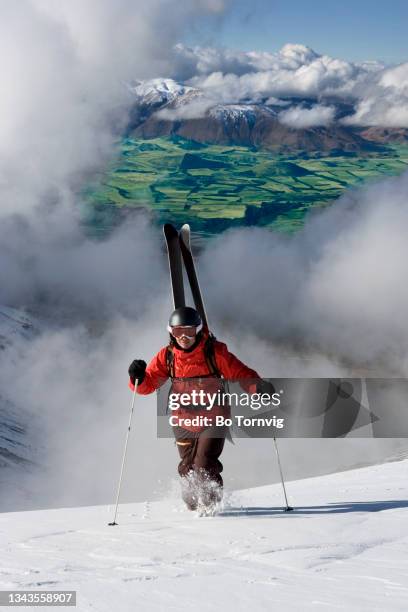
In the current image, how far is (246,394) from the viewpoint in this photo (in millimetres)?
11570

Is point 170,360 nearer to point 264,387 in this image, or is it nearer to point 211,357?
point 211,357

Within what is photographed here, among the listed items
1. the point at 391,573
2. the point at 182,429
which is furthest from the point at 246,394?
the point at 391,573

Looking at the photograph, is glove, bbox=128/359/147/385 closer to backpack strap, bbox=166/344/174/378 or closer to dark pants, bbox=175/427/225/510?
backpack strap, bbox=166/344/174/378

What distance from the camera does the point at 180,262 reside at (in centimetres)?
1595

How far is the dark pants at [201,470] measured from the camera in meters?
11.1

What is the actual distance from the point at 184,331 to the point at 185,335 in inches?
3.0

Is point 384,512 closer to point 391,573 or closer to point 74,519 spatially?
point 391,573

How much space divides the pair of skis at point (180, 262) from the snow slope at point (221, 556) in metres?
4.63

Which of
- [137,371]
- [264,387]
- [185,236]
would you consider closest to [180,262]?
[185,236]

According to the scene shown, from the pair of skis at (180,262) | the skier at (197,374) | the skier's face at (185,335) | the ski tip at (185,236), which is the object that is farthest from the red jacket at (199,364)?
the ski tip at (185,236)

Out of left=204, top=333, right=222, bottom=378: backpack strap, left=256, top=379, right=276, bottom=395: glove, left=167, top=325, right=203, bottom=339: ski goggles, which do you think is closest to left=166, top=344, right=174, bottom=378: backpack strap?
left=167, top=325, right=203, bottom=339: ski goggles

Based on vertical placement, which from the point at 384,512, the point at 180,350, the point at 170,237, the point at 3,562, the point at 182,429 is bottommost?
the point at 3,562

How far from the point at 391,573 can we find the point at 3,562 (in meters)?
4.01

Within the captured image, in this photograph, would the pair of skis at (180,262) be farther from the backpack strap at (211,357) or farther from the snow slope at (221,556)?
the snow slope at (221,556)
